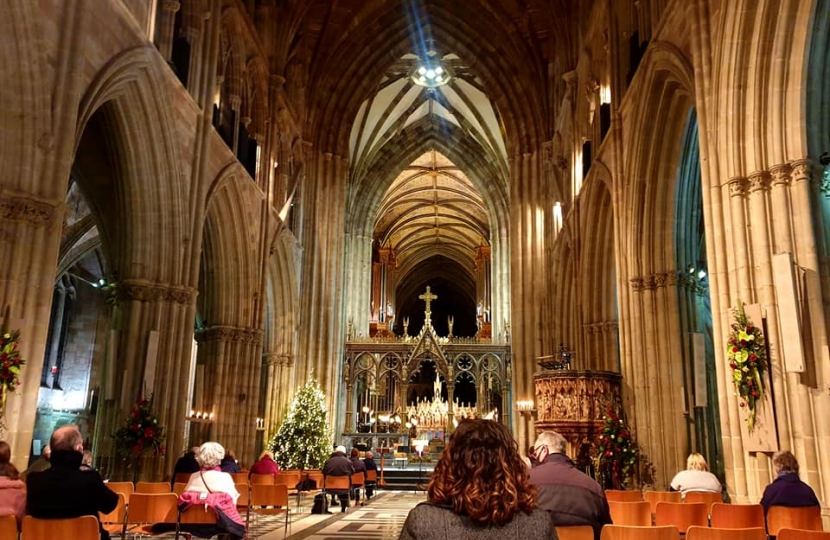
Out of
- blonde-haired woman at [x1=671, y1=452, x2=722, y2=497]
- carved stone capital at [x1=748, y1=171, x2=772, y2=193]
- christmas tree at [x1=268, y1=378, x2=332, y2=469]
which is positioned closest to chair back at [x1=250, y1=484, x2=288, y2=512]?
blonde-haired woman at [x1=671, y1=452, x2=722, y2=497]

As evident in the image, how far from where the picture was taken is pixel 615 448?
12.7 meters

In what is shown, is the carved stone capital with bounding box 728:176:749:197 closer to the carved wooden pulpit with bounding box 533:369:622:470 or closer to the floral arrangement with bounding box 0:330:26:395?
the carved wooden pulpit with bounding box 533:369:622:470

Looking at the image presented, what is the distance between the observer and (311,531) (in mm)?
10383

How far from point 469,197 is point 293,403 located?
24803 millimetres

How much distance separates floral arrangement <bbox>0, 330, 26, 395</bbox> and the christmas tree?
1317 centimetres

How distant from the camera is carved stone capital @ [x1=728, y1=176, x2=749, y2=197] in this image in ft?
30.6

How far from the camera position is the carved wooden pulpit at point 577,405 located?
13453 millimetres

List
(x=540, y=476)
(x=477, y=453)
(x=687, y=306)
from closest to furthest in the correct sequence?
1. (x=477, y=453)
2. (x=540, y=476)
3. (x=687, y=306)

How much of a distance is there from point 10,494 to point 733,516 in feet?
18.1

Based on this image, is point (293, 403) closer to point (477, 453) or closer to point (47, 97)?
point (47, 97)

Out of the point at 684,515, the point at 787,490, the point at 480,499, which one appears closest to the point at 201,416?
the point at 684,515

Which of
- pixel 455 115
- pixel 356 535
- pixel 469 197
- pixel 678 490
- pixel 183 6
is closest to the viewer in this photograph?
pixel 678 490

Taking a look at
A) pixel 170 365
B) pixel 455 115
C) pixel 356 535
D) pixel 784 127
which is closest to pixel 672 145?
pixel 784 127

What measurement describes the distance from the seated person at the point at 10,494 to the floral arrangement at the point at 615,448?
9.81 meters
